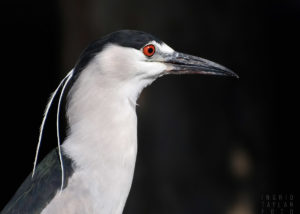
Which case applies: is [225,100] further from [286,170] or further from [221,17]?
[286,170]

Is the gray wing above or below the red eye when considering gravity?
below

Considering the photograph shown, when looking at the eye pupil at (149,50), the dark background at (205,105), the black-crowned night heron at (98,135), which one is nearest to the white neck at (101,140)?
the black-crowned night heron at (98,135)

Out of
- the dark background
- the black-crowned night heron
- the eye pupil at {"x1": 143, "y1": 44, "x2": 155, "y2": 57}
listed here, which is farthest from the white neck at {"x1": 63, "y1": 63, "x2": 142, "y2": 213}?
the dark background

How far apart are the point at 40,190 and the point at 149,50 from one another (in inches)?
24.7

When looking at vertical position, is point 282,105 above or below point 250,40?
below

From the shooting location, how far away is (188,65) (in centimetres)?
221

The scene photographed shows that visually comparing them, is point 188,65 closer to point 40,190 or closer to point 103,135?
point 103,135

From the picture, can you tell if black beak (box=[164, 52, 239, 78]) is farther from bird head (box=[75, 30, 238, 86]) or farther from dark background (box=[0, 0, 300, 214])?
dark background (box=[0, 0, 300, 214])

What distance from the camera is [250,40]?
368 centimetres

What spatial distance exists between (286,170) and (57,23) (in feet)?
6.28

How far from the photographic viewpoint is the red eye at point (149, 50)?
6.96ft

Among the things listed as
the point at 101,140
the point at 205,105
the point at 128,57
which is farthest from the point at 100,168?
the point at 205,105

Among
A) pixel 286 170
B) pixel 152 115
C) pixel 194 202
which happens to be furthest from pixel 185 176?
pixel 286 170

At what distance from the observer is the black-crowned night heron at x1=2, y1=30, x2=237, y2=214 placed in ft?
6.61
